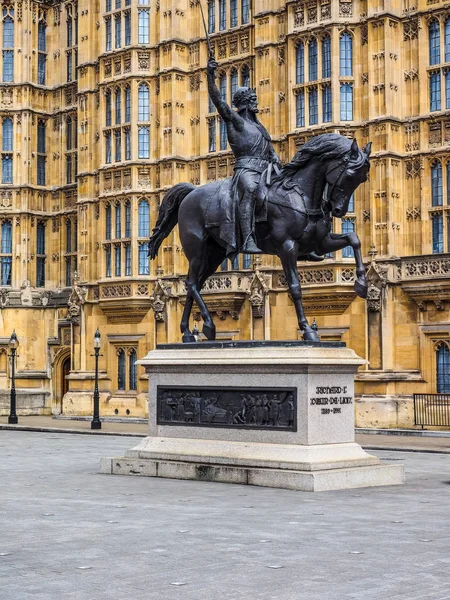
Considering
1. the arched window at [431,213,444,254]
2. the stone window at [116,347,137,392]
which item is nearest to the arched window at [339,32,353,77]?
the arched window at [431,213,444,254]

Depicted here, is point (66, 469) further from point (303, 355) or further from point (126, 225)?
point (126, 225)

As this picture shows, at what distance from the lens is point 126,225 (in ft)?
→ 141

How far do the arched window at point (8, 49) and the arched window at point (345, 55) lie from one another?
18.4 m

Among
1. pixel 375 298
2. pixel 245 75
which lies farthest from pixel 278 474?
pixel 245 75

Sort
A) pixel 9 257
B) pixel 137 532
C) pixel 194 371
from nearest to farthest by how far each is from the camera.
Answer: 1. pixel 137 532
2. pixel 194 371
3. pixel 9 257

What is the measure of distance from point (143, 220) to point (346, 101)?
10460mm

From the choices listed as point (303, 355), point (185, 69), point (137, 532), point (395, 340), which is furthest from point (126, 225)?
point (137, 532)

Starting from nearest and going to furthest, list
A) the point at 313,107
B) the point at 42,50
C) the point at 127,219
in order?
1. the point at 313,107
2. the point at 127,219
3. the point at 42,50

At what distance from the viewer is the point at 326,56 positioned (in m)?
36.7

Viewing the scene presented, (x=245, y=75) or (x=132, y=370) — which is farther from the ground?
(x=245, y=75)

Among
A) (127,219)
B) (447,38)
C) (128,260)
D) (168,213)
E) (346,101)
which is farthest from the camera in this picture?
(127,219)

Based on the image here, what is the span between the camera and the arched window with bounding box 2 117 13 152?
157ft

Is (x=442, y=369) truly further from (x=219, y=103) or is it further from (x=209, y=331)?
(x=219, y=103)

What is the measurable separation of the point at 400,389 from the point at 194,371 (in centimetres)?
1785
